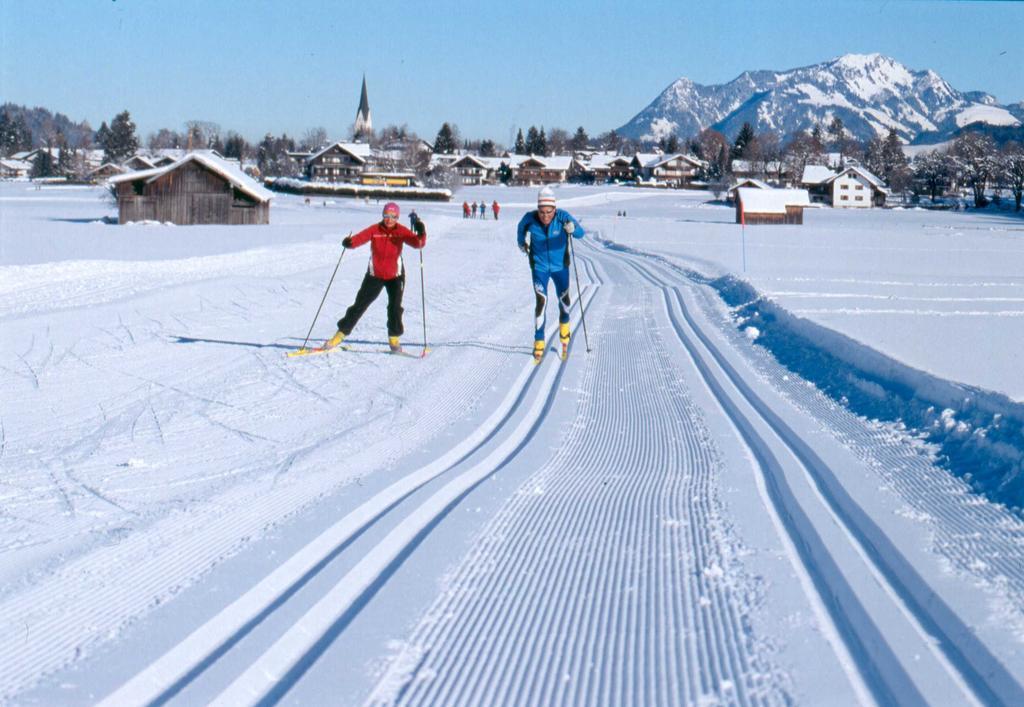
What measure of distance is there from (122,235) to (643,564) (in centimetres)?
3954

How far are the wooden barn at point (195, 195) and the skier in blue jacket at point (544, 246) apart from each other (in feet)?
153

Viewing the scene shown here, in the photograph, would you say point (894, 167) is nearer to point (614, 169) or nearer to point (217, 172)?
point (614, 169)

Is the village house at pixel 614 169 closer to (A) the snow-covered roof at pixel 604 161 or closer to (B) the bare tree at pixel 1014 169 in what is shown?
(A) the snow-covered roof at pixel 604 161

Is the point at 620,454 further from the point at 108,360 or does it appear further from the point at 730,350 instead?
the point at 108,360

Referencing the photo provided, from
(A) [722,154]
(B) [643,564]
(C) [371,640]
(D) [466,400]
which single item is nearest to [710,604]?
(B) [643,564]

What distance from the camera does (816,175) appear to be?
122562 mm

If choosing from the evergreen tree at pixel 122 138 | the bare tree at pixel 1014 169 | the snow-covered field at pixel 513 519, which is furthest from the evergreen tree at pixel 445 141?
the snow-covered field at pixel 513 519

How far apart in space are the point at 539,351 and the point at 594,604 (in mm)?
6362

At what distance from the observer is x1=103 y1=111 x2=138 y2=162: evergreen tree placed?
13612 cm

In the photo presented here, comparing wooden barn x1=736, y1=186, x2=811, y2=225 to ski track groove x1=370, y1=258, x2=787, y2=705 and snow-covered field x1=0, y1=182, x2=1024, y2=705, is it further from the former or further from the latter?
→ ski track groove x1=370, y1=258, x2=787, y2=705

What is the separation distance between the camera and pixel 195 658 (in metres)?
3.32

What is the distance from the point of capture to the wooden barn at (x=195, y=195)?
54.1 metres

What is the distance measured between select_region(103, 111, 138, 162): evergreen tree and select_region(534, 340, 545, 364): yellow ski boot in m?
138

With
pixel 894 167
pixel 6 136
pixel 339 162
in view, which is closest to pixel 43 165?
pixel 339 162
